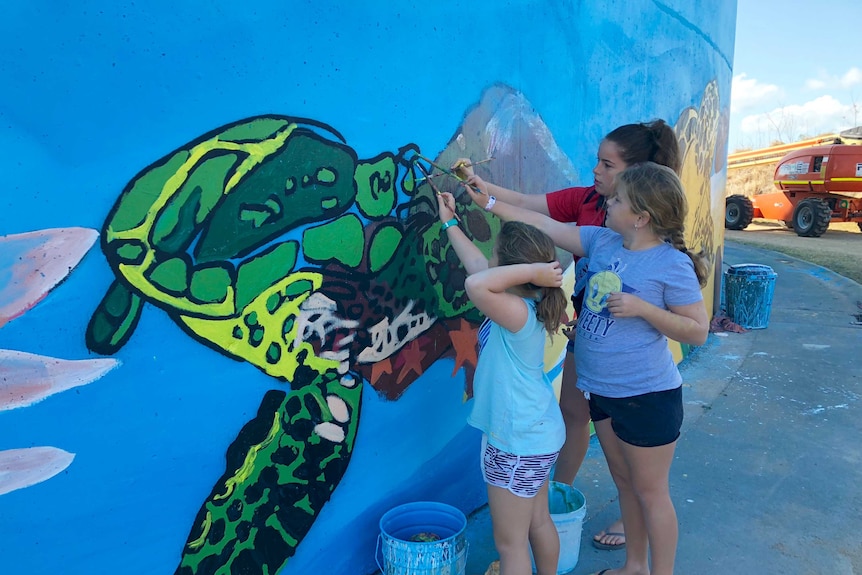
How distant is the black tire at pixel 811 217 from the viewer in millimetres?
16266

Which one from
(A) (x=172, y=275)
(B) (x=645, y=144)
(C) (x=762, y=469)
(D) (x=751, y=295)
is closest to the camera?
(A) (x=172, y=275)

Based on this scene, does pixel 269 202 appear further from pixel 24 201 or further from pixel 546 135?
pixel 546 135

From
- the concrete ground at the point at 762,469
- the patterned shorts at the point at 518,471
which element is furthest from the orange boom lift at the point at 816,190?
the patterned shorts at the point at 518,471

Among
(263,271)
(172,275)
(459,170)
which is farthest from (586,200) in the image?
(172,275)

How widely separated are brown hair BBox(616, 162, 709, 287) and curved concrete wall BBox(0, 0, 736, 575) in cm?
87

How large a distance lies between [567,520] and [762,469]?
1.84 meters

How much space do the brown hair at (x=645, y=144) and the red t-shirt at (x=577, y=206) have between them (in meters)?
0.28

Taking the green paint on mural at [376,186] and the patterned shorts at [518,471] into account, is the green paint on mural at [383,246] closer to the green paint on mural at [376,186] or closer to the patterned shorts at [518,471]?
the green paint on mural at [376,186]

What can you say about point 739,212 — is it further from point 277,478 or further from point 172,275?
point 172,275

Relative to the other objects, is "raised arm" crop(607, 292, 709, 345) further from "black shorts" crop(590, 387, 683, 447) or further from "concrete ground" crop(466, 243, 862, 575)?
"concrete ground" crop(466, 243, 862, 575)

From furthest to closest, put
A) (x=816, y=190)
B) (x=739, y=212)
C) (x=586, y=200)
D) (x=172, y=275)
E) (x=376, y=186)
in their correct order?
(x=739, y=212)
(x=816, y=190)
(x=586, y=200)
(x=376, y=186)
(x=172, y=275)

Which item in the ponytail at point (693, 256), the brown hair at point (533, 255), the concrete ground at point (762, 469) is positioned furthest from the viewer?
the concrete ground at point (762, 469)

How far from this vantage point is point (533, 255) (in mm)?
2338

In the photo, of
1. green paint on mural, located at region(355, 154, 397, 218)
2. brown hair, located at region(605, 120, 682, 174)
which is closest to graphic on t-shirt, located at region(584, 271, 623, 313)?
brown hair, located at region(605, 120, 682, 174)
